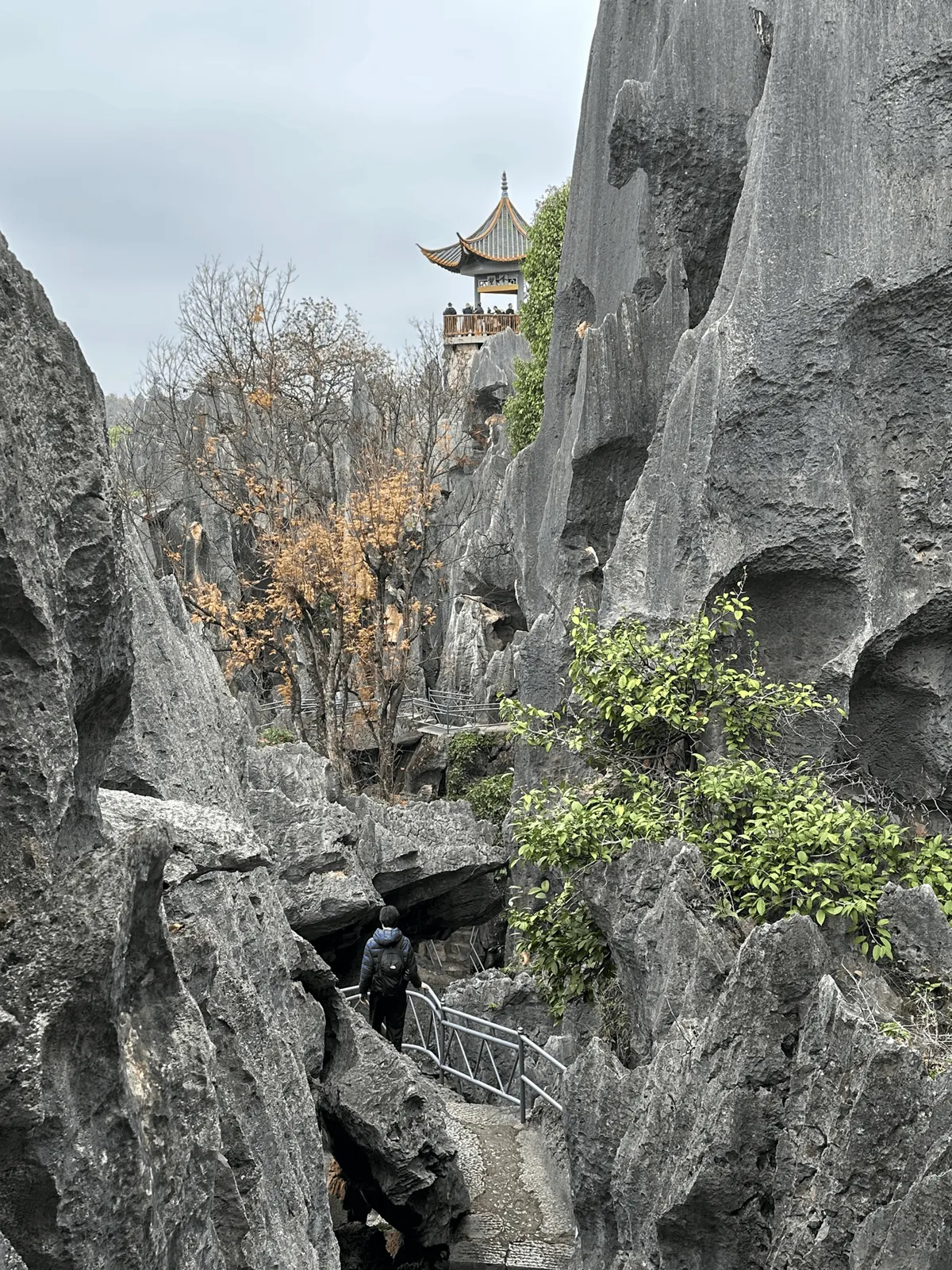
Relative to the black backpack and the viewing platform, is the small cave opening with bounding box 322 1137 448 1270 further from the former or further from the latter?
the viewing platform

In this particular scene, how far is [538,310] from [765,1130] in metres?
20.8

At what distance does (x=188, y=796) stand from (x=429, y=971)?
48.4 ft

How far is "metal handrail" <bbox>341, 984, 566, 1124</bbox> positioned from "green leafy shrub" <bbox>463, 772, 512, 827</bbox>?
9133 millimetres

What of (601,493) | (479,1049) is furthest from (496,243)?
(479,1049)

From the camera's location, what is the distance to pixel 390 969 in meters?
11.2

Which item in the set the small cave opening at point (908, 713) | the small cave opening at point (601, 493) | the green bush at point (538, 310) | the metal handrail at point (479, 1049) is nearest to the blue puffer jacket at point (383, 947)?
the metal handrail at point (479, 1049)

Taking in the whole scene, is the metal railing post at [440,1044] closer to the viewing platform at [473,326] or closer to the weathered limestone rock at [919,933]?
the weathered limestone rock at [919,933]

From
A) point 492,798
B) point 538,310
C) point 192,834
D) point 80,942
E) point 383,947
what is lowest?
point 492,798

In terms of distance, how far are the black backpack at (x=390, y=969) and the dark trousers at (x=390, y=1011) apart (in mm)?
66

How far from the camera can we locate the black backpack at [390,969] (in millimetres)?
11148

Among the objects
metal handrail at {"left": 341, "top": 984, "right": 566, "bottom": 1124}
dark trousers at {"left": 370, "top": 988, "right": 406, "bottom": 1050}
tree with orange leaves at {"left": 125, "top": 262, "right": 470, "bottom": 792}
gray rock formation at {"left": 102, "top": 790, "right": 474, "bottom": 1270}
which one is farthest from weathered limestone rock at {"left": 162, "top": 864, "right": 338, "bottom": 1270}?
tree with orange leaves at {"left": 125, "top": 262, "right": 470, "bottom": 792}

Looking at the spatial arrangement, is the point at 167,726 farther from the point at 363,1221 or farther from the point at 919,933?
the point at 919,933

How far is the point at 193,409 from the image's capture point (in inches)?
1187

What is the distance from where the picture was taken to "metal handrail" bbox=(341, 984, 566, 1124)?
10.4 meters
